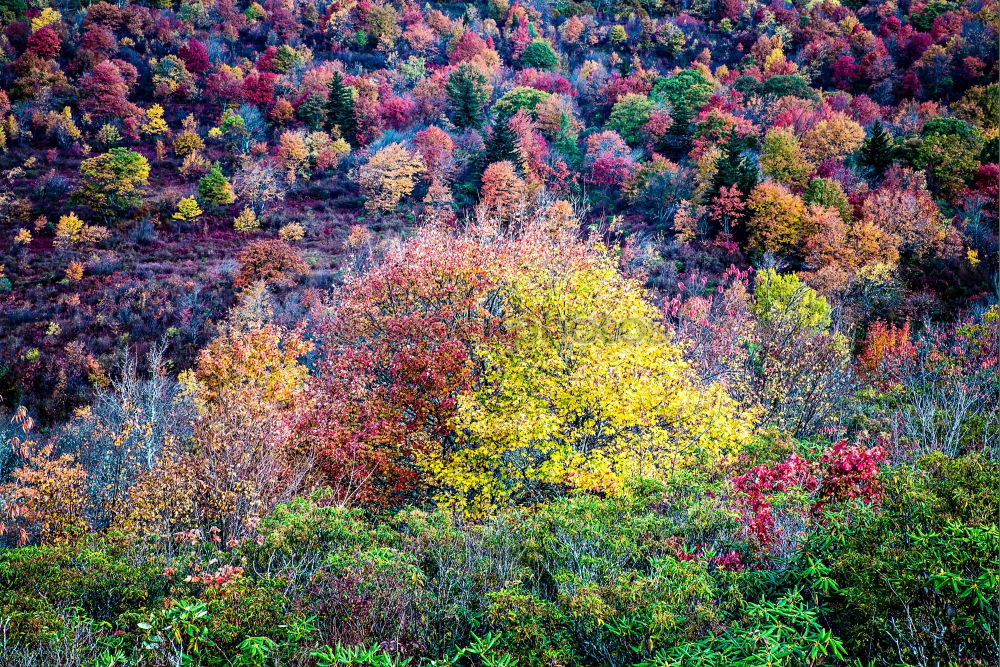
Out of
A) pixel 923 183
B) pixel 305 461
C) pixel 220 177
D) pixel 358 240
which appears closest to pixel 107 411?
pixel 305 461

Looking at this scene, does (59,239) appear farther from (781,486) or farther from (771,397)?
(781,486)

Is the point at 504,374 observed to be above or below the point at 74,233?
above

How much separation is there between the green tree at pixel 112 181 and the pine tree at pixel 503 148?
37.3 meters

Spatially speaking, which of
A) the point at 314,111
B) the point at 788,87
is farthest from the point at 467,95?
the point at 788,87

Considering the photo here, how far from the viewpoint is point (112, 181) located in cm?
6259

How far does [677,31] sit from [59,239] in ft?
333

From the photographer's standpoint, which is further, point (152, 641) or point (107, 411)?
point (107, 411)

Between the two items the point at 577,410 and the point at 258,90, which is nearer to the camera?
the point at 577,410

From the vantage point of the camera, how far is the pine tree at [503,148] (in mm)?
63812

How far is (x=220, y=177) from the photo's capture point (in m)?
64.7

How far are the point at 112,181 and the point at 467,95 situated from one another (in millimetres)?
44129

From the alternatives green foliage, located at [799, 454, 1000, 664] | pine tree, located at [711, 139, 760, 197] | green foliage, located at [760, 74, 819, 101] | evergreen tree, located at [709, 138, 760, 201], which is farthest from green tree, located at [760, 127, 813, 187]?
green foliage, located at [799, 454, 1000, 664]

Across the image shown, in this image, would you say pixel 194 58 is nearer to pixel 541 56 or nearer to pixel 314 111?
pixel 314 111

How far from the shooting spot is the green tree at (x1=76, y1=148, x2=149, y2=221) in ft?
203
